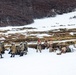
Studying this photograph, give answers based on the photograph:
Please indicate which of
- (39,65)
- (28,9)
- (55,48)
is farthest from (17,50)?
(28,9)

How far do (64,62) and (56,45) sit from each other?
40.9ft

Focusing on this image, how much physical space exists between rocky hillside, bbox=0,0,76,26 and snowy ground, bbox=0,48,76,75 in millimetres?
63850

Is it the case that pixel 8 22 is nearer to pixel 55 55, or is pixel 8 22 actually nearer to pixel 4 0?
pixel 4 0

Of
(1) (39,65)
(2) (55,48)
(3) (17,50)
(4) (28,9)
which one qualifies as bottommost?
(1) (39,65)

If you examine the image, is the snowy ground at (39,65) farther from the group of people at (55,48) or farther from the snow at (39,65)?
the group of people at (55,48)

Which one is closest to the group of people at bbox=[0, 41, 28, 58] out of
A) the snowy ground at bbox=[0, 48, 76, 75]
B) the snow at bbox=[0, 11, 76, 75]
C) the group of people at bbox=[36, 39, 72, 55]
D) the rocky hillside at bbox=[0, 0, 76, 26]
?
the snow at bbox=[0, 11, 76, 75]

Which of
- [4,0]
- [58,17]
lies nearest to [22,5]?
[4,0]

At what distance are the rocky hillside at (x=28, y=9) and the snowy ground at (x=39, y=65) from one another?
6385cm

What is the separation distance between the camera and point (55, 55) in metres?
34.8

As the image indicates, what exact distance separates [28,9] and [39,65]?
9177 centimetres

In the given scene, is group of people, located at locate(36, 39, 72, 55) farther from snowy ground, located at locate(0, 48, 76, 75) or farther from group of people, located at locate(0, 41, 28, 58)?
group of people, located at locate(0, 41, 28, 58)

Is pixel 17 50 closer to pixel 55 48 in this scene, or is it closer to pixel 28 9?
pixel 55 48

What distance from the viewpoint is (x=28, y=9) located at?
392 ft

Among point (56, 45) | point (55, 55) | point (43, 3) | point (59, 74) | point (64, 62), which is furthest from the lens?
A: point (43, 3)
